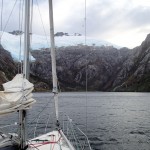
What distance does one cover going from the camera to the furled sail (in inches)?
561

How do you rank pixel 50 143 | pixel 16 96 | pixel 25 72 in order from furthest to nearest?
pixel 50 143
pixel 25 72
pixel 16 96

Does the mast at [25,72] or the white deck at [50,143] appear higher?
the mast at [25,72]

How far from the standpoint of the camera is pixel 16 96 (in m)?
14.9

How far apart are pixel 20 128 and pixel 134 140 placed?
27.7 meters

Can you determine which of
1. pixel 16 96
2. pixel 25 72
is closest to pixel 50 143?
pixel 16 96

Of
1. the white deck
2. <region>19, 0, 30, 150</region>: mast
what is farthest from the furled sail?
the white deck

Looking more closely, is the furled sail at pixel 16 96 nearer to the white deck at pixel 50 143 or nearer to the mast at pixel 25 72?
the mast at pixel 25 72

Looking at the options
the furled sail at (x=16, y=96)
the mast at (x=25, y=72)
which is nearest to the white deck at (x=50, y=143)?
the mast at (x=25, y=72)

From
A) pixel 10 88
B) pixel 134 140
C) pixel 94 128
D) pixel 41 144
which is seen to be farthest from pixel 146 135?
pixel 10 88

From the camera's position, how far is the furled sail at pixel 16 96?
1426cm

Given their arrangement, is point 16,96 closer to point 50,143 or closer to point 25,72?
point 25,72

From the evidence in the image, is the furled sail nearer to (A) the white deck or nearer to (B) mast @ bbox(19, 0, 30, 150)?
(B) mast @ bbox(19, 0, 30, 150)

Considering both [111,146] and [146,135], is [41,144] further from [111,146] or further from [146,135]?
[146,135]

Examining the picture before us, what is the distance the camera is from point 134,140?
40531 mm
